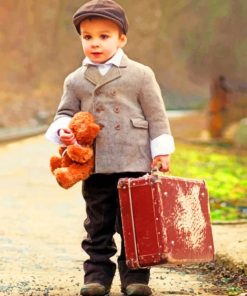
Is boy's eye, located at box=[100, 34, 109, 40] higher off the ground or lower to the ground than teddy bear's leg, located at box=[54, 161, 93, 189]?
higher

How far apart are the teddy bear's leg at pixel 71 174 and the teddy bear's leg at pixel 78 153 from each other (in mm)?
41

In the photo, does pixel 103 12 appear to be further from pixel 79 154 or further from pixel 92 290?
pixel 92 290

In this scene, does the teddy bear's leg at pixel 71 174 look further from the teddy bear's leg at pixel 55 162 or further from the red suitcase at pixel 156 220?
the red suitcase at pixel 156 220

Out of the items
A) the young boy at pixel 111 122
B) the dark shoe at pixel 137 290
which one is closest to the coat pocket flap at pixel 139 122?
the young boy at pixel 111 122

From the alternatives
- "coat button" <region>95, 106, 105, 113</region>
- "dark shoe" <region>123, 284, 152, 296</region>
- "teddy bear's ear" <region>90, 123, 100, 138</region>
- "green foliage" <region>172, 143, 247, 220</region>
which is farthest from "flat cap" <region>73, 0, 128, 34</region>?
"green foliage" <region>172, 143, 247, 220</region>

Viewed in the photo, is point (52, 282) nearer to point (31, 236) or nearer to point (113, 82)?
point (113, 82)

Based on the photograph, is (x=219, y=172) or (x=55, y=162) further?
(x=219, y=172)

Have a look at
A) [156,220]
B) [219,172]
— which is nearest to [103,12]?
[156,220]

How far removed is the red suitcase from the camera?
4.39 metres

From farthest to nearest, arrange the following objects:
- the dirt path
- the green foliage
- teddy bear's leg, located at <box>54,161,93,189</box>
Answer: the green foliage < the dirt path < teddy bear's leg, located at <box>54,161,93,189</box>

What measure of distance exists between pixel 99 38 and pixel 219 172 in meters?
8.65

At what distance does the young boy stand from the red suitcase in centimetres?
28

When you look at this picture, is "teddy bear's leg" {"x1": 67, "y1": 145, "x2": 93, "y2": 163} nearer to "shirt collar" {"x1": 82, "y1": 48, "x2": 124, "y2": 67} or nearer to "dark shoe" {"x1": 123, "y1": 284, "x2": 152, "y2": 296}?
"shirt collar" {"x1": 82, "y1": 48, "x2": 124, "y2": 67}

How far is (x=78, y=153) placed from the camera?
4672 millimetres
